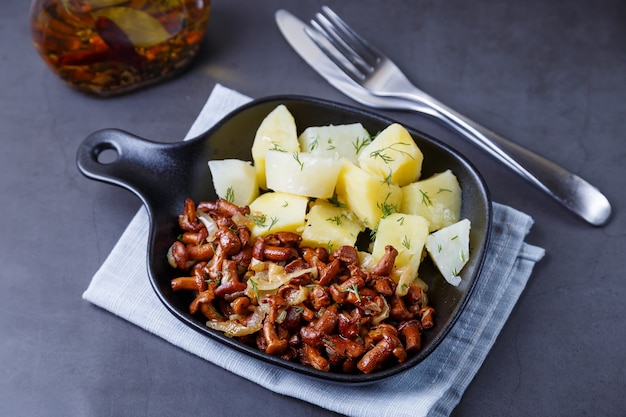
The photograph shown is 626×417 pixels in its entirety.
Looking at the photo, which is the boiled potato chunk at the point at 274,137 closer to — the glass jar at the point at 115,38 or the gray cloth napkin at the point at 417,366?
the gray cloth napkin at the point at 417,366

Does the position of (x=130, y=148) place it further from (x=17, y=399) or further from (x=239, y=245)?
(x=17, y=399)

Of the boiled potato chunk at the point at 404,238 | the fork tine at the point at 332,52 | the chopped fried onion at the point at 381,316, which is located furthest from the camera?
the fork tine at the point at 332,52

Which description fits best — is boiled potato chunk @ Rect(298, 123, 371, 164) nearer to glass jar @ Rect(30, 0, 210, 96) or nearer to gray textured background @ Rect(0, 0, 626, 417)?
gray textured background @ Rect(0, 0, 626, 417)

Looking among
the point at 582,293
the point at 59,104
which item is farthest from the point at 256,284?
the point at 59,104

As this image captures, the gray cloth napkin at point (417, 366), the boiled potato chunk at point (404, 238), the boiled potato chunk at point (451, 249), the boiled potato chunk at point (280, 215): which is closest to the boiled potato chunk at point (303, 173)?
the boiled potato chunk at point (280, 215)

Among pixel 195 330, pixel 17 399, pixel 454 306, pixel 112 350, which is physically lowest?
pixel 17 399

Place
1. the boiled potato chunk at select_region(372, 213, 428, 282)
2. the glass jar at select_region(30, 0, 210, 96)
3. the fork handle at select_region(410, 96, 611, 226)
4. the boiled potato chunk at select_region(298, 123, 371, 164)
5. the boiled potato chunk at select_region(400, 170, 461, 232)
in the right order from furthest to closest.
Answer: the glass jar at select_region(30, 0, 210, 96) → the fork handle at select_region(410, 96, 611, 226) → the boiled potato chunk at select_region(298, 123, 371, 164) → the boiled potato chunk at select_region(400, 170, 461, 232) → the boiled potato chunk at select_region(372, 213, 428, 282)

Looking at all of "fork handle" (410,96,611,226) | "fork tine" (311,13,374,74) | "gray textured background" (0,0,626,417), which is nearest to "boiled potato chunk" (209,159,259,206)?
"gray textured background" (0,0,626,417)
